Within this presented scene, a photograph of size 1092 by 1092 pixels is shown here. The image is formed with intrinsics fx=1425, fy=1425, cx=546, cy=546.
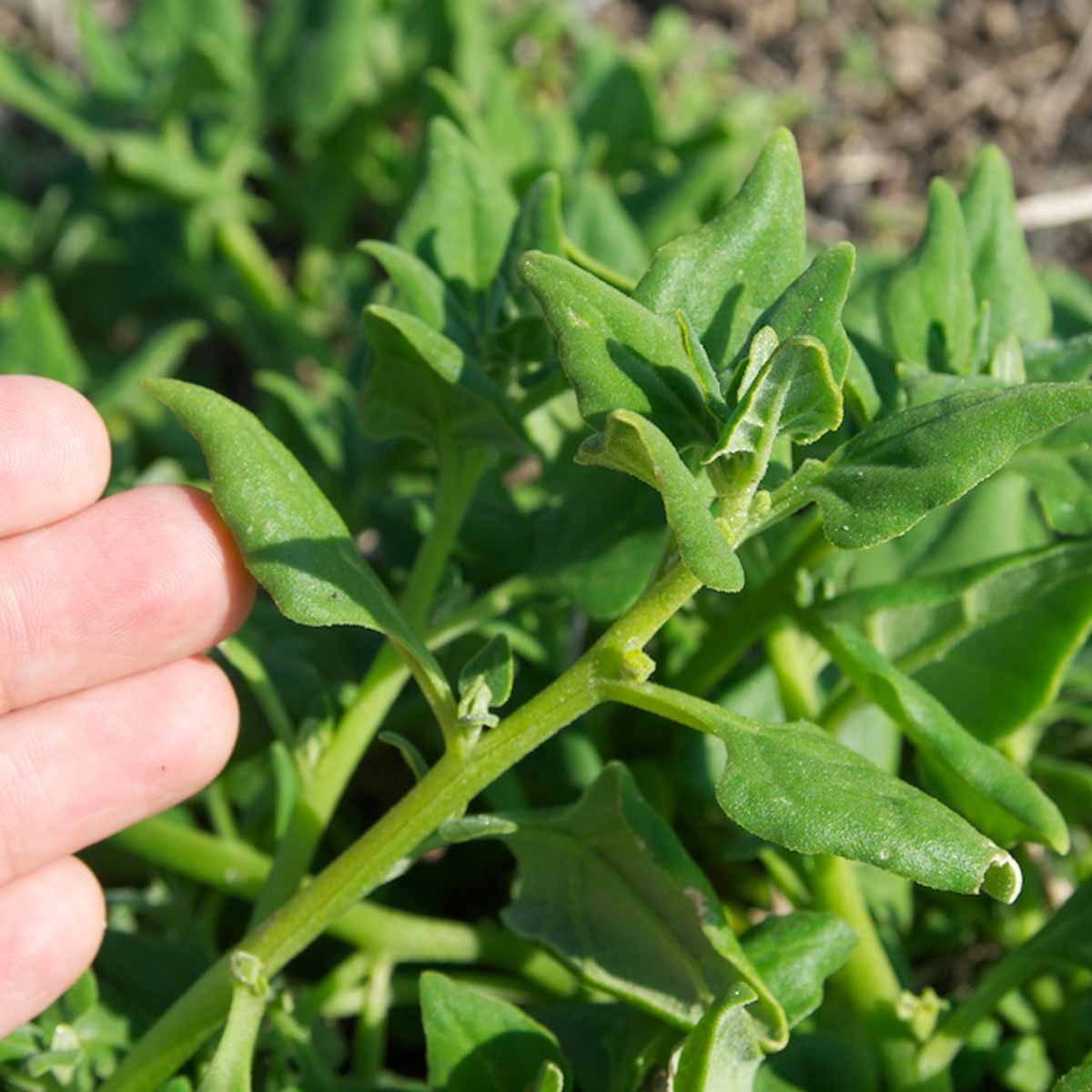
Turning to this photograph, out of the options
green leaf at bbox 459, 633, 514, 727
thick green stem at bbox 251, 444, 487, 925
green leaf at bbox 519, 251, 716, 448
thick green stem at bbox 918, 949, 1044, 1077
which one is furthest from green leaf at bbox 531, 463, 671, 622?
thick green stem at bbox 918, 949, 1044, 1077

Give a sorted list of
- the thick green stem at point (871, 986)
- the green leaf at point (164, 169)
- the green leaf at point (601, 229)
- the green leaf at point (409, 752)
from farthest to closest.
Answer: the green leaf at point (164, 169), the green leaf at point (601, 229), the thick green stem at point (871, 986), the green leaf at point (409, 752)

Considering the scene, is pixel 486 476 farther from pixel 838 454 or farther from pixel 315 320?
pixel 315 320

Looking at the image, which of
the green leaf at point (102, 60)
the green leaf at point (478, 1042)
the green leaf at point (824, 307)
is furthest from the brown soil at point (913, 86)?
the green leaf at point (478, 1042)

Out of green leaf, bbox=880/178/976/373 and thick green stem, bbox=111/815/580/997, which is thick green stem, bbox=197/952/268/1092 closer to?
thick green stem, bbox=111/815/580/997

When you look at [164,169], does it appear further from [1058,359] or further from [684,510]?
[684,510]

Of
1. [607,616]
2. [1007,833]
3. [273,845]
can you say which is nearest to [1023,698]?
[1007,833]

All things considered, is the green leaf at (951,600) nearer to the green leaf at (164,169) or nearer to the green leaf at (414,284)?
the green leaf at (414,284)
